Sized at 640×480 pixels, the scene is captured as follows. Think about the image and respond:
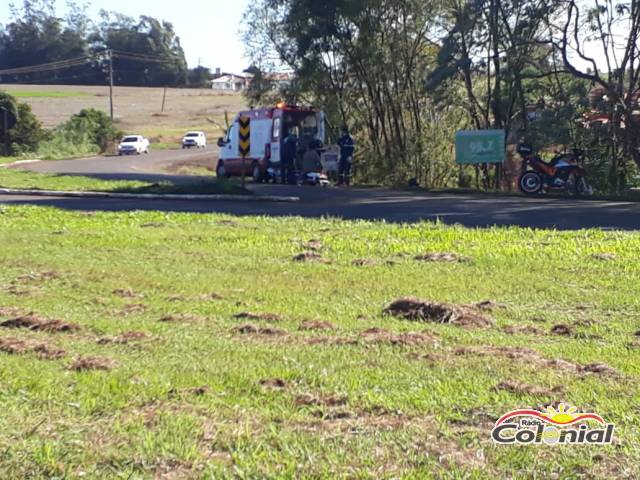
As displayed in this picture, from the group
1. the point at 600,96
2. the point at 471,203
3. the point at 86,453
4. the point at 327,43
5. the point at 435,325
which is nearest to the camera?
the point at 86,453

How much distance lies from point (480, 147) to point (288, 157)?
728 centimetres

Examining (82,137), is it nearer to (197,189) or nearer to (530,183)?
Answer: (197,189)

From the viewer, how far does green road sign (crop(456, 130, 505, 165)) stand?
31109mm

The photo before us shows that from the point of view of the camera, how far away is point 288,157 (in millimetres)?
35125

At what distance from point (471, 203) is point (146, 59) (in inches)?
4782

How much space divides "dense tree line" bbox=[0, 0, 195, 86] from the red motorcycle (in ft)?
374

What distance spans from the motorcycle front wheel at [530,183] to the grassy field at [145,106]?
61.7 m

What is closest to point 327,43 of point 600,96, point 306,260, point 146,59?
point 600,96

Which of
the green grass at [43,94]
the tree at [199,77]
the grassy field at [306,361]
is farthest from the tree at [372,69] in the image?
the tree at [199,77]

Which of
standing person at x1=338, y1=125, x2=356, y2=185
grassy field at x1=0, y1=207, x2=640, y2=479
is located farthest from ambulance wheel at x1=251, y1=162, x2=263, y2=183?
grassy field at x1=0, y1=207, x2=640, y2=479

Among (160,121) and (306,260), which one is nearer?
(306,260)

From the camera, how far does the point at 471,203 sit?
2350cm

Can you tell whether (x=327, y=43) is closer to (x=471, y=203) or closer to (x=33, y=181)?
(x=33, y=181)

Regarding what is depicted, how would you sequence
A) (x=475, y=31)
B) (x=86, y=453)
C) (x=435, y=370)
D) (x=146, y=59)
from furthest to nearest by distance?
1. (x=146, y=59)
2. (x=475, y=31)
3. (x=435, y=370)
4. (x=86, y=453)
